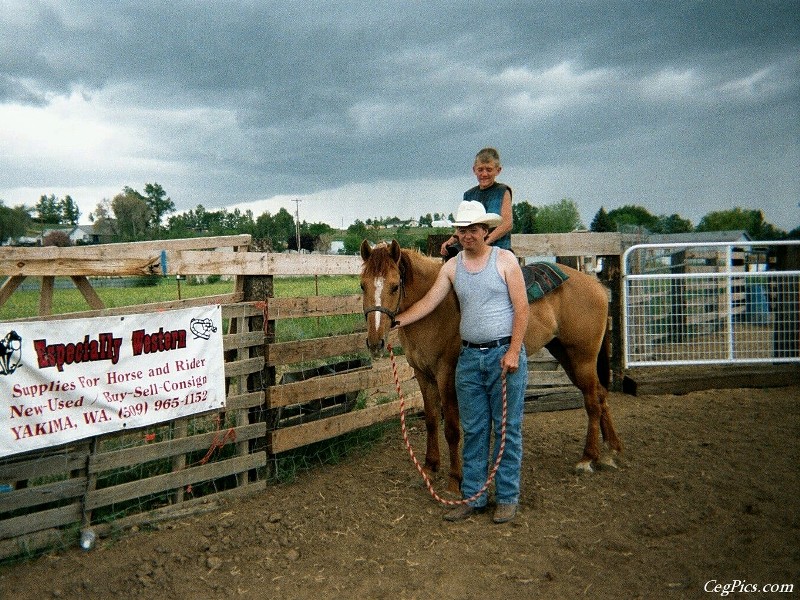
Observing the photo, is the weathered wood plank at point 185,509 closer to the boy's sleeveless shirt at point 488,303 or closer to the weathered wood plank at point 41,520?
the weathered wood plank at point 41,520

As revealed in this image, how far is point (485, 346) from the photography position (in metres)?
4.46

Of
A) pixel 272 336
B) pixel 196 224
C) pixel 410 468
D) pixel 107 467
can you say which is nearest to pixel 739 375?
pixel 410 468

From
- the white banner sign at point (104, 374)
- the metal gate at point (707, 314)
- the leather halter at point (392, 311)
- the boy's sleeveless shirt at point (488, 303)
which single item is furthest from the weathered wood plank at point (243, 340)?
the metal gate at point (707, 314)

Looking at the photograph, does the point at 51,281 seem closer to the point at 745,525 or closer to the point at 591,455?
the point at 591,455

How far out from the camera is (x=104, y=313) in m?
4.43

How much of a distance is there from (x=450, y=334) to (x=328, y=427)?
1.63 meters

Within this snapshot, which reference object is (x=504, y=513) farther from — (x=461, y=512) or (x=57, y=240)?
(x=57, y=240)

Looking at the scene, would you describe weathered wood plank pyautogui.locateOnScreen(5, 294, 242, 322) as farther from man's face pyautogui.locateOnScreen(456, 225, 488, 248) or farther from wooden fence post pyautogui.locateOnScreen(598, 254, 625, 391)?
wooden fence post pyautogui.locateOnScreen(598, 254, 625, 391)

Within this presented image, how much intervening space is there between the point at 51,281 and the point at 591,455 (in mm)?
4771

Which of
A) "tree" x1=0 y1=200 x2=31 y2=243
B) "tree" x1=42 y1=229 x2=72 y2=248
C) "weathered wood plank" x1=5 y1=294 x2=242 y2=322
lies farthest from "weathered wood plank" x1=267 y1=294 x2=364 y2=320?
"tree" x1=0 y1=200 x2=31 y2=243

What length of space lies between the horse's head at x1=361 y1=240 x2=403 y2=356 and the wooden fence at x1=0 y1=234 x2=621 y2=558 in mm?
1126

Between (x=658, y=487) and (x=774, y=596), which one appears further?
(x=658, y=487)

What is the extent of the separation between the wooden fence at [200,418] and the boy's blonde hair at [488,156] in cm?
181

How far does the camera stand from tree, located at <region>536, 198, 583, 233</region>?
98.1m
